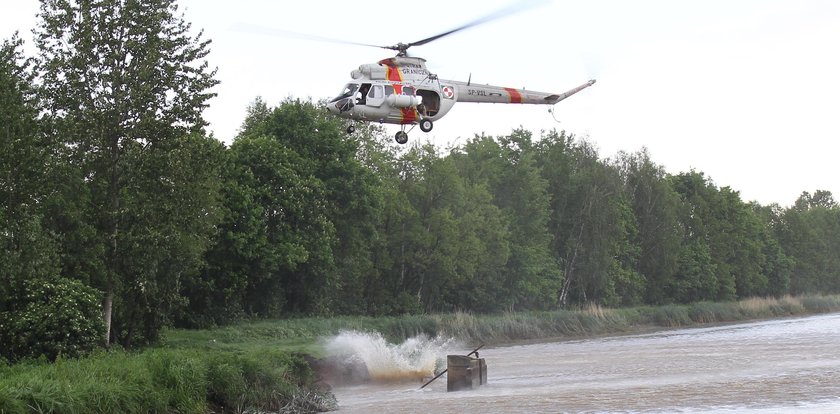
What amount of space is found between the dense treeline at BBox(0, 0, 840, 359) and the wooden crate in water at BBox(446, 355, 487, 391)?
34.3 ft

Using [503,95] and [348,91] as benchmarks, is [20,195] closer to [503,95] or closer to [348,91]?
[348,91]

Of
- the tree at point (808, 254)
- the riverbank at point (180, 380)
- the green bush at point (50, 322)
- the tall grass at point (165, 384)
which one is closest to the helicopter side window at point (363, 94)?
the riverbank at point (180, 380)

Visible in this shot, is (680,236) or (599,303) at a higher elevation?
(680,236)

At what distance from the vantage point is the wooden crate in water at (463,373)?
111 feet

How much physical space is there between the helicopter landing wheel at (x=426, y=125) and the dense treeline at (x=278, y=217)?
752cm

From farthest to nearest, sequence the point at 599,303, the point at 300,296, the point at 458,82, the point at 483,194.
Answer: the point at 599,303, the point at 483,194, the point at 300,296, the point at 458,82

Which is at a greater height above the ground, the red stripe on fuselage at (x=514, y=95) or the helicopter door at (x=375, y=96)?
the red stripe on fuselage at (x=514, y=95)

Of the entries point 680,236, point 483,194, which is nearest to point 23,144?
point 483,194

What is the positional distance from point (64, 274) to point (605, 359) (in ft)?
83.0

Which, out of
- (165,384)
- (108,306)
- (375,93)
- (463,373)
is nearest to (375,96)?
(375,93)

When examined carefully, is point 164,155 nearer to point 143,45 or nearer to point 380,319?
point 143,45

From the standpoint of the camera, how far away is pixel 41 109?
33.3m

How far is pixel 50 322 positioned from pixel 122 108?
8614 mm

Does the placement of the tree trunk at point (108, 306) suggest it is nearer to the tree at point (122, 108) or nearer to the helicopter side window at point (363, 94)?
the tree at point (122, 108)
